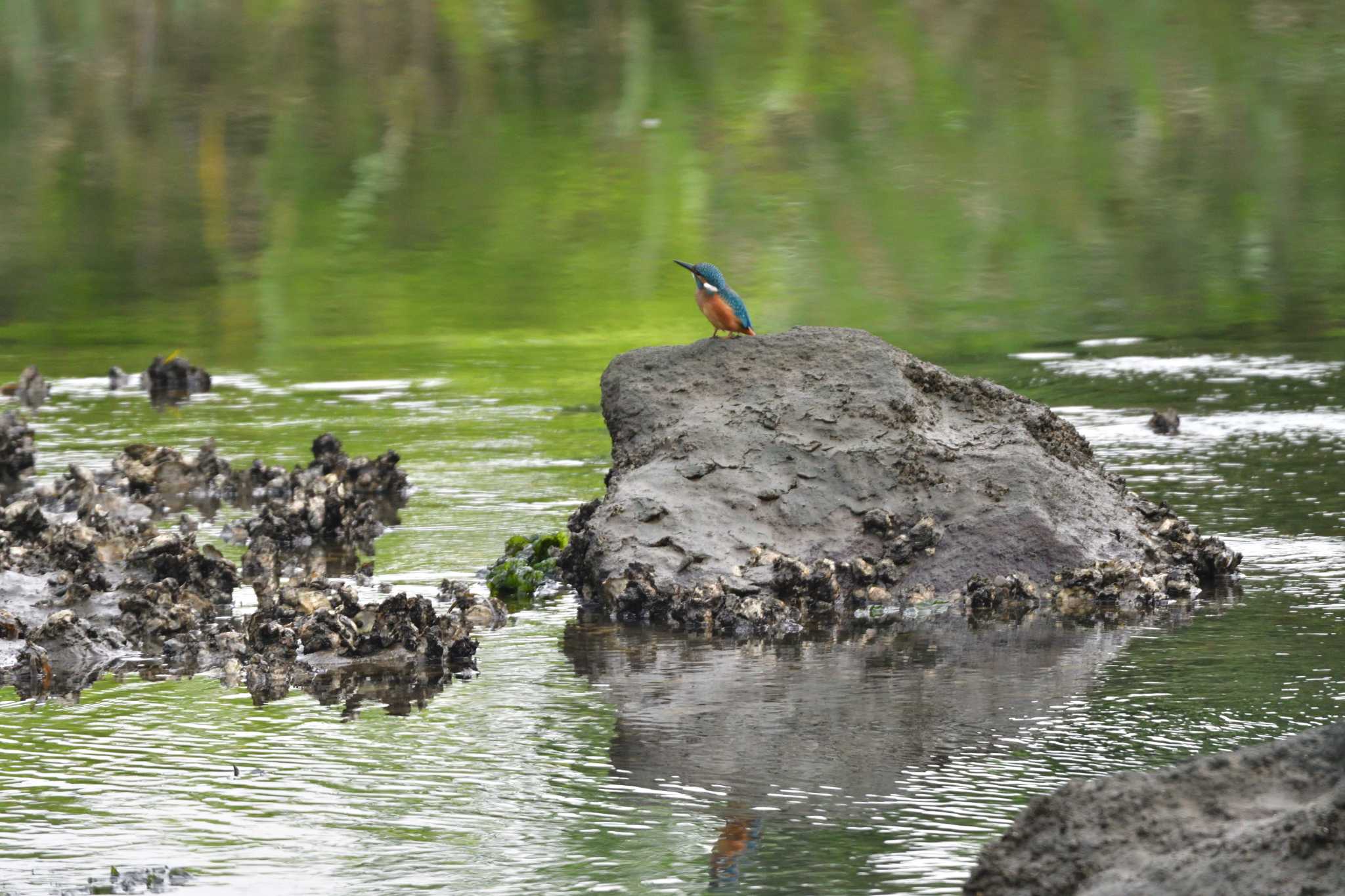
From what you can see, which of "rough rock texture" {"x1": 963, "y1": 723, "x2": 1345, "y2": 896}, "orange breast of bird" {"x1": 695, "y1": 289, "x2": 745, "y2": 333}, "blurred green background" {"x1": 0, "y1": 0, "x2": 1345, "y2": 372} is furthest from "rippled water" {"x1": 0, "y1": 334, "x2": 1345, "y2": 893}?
"blurred green background" {"x1": 0, "y1": 0, "x2": 1345, "y2": 372}

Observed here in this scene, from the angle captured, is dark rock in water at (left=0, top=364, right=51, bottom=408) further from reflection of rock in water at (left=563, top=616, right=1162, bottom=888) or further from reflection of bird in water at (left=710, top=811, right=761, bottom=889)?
reflection of bird in water at (left=710, top=811, right=761, bottom=889)

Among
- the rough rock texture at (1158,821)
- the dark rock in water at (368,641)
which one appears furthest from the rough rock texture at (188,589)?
the rough rock texture at (1158,821)

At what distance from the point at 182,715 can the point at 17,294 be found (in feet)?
43.2

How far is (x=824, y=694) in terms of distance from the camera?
6.93m

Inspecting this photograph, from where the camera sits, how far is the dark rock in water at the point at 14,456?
1170cm

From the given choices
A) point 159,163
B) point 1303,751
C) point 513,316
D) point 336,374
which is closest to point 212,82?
point 159,163

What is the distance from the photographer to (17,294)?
62.8ft

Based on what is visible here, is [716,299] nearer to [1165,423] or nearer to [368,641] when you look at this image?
[368,641]

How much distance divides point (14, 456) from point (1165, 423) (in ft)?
20.3

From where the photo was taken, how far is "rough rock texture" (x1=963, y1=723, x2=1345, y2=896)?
4207mm

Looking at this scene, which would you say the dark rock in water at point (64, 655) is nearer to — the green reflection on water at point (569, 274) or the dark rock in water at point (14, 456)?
the green reflection on water at point (569, 274)

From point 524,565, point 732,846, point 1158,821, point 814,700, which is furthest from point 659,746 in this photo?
point 524,565

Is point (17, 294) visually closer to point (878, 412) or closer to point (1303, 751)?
point (878, 412)

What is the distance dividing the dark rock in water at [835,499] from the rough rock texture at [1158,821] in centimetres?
342
